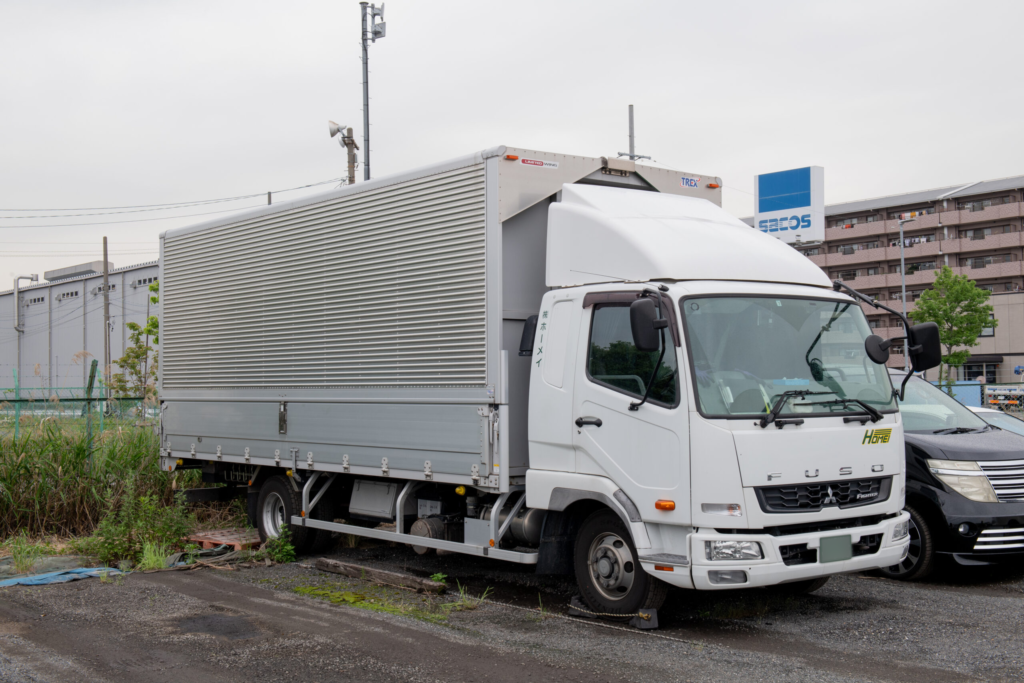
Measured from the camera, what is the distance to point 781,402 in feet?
20.6

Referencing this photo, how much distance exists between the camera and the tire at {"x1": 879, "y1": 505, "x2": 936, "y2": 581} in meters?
8.29

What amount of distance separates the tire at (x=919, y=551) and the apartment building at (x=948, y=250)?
5849cm

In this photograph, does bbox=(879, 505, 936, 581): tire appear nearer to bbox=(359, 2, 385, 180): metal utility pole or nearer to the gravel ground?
the gravel ground

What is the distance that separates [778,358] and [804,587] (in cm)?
254

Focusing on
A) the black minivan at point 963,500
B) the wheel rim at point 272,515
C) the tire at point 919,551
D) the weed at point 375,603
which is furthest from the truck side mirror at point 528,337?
the wheel rim at point 272,515

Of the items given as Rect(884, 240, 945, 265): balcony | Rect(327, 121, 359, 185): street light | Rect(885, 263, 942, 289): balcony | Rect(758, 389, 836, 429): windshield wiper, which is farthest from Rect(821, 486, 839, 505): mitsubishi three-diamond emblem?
Rect(884, 240, 945, 265): balcony

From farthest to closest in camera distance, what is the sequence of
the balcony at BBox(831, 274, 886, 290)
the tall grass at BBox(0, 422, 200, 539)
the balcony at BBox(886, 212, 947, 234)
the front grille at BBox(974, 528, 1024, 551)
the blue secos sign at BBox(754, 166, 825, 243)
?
the balcony at BBox(831, 274, 886, 290) → the balcony at BBox(886, 212, 947, 234) → the blue secos sign at BBox(754, 166, 825, 243) → the tall grass at BBox(0, 422, 200, 539) → the front grille at BBox(974, 528, 1024, 551)

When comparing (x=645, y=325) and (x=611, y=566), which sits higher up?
(x=645, y=325)

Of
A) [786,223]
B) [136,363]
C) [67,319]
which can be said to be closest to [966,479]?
[786,223]

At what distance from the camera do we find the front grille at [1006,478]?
8.09 m

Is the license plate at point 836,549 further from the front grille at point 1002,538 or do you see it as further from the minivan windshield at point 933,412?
the minivan windshield at point 933,412

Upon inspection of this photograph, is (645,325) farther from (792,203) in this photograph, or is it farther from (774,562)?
(792,203)

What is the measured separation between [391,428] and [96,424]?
6186 millimetres

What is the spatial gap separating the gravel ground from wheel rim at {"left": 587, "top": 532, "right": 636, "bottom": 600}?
0.97ft
